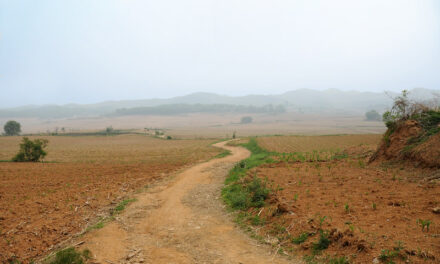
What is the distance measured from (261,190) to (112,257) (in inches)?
215

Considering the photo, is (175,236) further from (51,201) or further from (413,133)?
(413,133)

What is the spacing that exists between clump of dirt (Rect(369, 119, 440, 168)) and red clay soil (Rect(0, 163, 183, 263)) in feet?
41.0

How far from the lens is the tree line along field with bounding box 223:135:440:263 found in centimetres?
499

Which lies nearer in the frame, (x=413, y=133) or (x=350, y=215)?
(x=350, y=215)

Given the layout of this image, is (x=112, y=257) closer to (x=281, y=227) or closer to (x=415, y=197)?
(x=281, y=227)

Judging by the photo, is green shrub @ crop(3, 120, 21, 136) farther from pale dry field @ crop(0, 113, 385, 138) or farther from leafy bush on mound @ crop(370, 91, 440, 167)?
leafy bush on mound @ crop(370, 91, 440, 167)

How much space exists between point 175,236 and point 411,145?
36.1 feet

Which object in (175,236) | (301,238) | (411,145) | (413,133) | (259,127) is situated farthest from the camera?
(259,127)

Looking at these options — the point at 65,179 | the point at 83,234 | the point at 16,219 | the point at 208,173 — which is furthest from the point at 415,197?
the point at 65,179

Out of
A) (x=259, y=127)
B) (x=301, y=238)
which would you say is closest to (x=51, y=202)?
(x=301, y=238)

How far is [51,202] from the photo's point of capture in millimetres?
10477

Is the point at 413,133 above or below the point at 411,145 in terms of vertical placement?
above

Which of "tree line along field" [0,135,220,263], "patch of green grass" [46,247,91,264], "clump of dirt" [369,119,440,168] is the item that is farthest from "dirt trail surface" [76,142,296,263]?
"clump of dirt" [369,119,440,168]

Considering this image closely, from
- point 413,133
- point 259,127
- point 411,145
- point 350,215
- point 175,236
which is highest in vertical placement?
point 413,133
